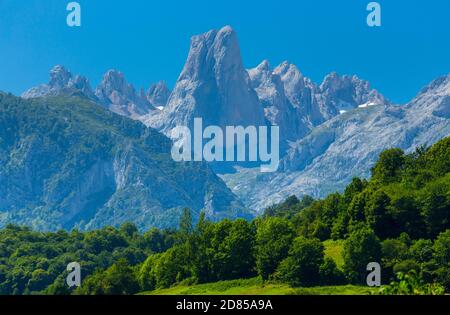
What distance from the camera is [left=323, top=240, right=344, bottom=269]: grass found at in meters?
132

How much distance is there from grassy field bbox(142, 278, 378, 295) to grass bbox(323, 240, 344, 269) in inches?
416

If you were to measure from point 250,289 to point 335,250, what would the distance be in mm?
20838

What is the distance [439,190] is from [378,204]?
996 cm

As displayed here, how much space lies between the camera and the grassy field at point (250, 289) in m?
117

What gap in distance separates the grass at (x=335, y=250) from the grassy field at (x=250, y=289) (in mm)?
A: 10566

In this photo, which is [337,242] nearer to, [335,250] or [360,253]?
[335,250]

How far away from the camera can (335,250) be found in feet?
462
